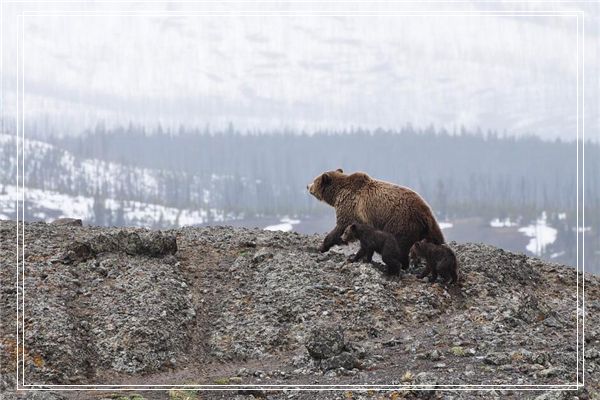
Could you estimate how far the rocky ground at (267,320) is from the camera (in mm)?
13438

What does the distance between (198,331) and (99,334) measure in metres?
1.66

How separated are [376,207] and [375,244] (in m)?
1.07

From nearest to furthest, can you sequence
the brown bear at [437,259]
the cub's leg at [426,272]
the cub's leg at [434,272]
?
the brown bear at [437,259] < the cub's leg at [434,272] < the cub's leg at [426,272]

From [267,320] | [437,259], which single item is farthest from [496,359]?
[267,320]

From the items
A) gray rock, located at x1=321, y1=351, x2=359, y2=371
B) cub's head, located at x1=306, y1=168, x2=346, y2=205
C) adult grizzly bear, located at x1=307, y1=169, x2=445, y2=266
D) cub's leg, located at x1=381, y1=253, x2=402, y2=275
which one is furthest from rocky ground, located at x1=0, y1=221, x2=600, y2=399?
cub's head, located at x1=306, y1=168, x2=346, y2=205

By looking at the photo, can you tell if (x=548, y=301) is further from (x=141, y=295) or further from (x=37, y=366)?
(x=37, y=366)

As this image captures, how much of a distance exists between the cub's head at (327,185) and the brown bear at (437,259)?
9.23 feet

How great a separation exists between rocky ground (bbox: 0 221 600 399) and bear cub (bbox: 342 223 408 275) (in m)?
0.30

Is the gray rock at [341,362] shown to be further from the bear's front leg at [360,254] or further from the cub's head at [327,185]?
the cub's head at [327,185]

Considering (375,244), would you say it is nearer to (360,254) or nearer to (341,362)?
(360,254)

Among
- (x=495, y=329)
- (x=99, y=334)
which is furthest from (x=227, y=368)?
(x=495, y=329)

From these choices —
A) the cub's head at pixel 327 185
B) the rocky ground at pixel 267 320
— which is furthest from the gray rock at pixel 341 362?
the cub's head at pixel 327 185

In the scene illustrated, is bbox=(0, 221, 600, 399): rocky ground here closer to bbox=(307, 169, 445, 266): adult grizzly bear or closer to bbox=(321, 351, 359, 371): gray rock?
bbox=(321, 351, 359, 371): gray rock

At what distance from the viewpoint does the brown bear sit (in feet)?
55.2
